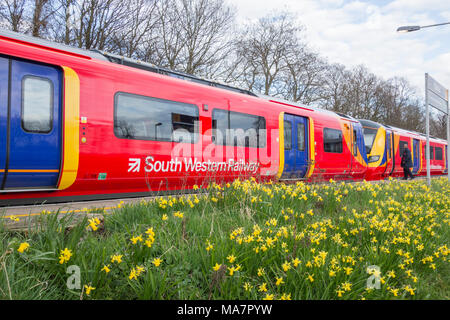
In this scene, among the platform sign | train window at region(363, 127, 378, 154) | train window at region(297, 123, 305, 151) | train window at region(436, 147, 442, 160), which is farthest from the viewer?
train window at region(436, 147, 442, 160)

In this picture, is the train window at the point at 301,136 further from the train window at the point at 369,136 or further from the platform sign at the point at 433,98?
the train window at the point at 369,136

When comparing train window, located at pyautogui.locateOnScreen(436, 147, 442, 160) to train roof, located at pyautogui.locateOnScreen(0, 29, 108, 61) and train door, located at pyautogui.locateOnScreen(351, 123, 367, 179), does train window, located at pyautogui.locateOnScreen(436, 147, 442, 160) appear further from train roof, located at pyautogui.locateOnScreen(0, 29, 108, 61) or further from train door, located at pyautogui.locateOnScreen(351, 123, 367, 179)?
train roof, located at pyautogui.locateOnScreen(0, 29, 108, 61)

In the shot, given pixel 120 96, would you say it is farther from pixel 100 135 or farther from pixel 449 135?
pixel 449 135

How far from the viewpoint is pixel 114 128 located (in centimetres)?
623

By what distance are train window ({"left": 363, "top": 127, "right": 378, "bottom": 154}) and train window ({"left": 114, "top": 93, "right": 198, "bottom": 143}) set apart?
1109 centimetres

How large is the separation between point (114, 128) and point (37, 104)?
1383 millimetres

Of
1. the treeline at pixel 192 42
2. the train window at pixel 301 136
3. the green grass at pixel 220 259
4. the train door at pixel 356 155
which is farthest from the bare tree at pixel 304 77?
the green grass at pixel 220 259

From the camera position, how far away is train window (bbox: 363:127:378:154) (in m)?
15.6

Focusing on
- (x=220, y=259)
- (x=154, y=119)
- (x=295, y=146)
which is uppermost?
(x=154, y=119)

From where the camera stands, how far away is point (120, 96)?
250 inches

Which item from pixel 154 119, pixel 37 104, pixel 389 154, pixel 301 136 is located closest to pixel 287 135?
pixel 301 136

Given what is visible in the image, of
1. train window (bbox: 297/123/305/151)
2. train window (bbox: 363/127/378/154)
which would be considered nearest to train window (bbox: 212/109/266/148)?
train window (bbox: 297/123/305/151)

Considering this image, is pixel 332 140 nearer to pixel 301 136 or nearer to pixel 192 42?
pixel 301 136

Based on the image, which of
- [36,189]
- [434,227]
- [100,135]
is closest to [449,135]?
[434,227]
